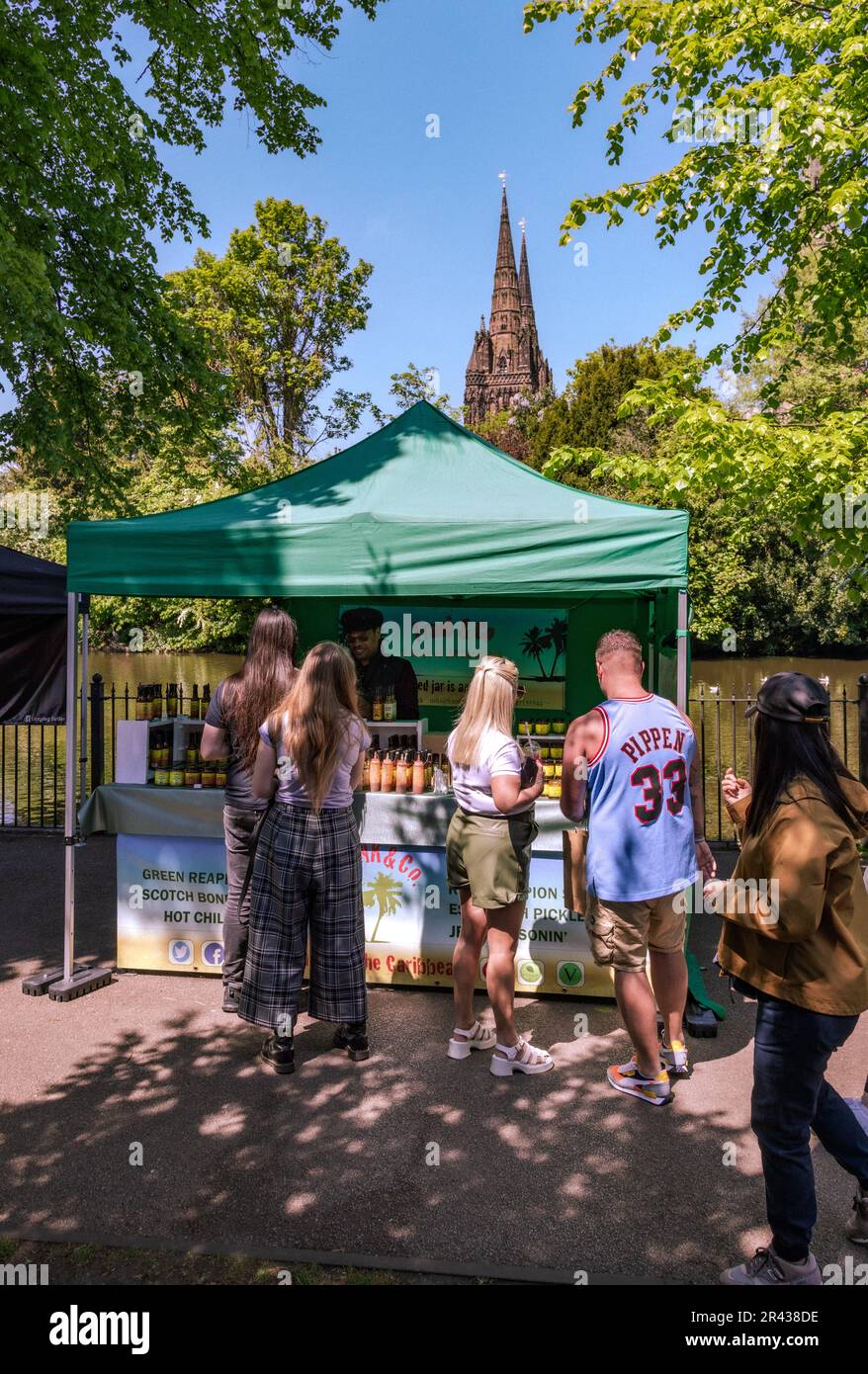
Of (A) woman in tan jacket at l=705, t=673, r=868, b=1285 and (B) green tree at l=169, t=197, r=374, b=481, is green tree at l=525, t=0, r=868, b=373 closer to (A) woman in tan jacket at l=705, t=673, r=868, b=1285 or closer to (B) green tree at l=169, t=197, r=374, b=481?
(A) woman in tan jacket at l=705, t=673, r=868, b=1285

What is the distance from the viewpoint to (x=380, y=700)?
6.52m

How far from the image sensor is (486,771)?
4102 mm

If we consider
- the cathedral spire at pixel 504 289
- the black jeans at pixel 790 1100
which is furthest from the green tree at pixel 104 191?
the cathedral spire at pixel 504 289

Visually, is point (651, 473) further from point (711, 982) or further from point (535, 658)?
point (711, 982)

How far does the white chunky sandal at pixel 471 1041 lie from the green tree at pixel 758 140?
6789 millimetres

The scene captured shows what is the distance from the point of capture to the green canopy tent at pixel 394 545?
4.67 meters

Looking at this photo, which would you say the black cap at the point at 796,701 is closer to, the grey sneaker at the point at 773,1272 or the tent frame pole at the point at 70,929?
the grey sneaker at the point at 773,1272

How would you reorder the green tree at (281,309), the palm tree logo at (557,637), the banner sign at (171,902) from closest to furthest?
the banner sign at (171,902)
the palm tree logo at (557,637)
the green tree at (281,309)

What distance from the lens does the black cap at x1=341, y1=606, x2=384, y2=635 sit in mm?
7742

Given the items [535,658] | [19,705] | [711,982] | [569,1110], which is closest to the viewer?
[569,1110]

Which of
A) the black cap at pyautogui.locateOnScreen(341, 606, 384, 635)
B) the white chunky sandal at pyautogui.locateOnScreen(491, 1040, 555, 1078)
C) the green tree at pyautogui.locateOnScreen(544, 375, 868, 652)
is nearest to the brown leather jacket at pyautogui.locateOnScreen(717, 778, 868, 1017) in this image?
the white chunky sandal at pyautogui.locateOnScreen(491, 1040, 555, 1078)

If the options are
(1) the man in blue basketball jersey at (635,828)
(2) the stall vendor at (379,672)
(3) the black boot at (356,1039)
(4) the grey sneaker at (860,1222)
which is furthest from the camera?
(2) the stall vendor at (379,672)
